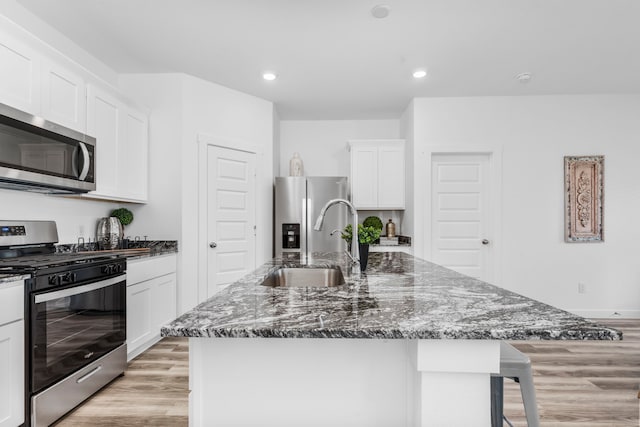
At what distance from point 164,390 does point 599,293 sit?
15.3 feet

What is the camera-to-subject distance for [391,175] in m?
4.65

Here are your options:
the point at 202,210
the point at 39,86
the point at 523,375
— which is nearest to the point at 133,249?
the point at 202,210

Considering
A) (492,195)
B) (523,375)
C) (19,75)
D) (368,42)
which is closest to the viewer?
(523,375)

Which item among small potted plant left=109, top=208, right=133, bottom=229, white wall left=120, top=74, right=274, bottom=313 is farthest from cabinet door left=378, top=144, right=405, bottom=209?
small potted plant left=109, top=208, right=133, bottom=229

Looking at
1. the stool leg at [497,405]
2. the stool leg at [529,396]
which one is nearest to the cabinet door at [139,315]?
the stool leg at [497,405]

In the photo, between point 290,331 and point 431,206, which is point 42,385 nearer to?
point 290,331

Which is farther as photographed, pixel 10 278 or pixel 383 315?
pixel 10 278

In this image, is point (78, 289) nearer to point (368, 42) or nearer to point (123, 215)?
point (123, 215)

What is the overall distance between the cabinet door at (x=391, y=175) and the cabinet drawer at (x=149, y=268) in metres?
2.65

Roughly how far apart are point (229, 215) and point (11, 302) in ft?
7.70

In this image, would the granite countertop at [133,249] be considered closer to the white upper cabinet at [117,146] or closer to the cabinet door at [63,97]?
the white upper cabinet at [117,146]

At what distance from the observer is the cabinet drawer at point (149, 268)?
2680mm

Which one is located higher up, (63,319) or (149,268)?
(149,268)

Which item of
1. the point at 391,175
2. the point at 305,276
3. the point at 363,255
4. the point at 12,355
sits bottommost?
the point at 12,355
